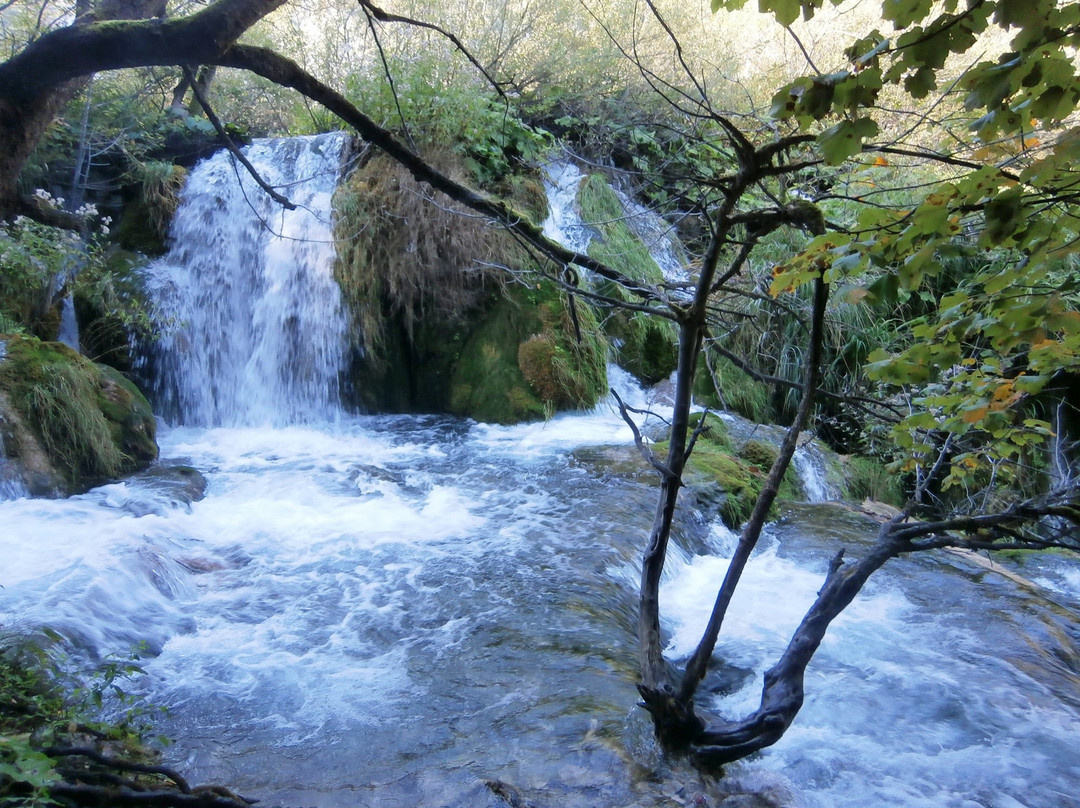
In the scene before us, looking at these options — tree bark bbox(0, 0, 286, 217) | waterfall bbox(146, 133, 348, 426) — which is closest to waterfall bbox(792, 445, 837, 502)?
waterfall bbox(146, 133, 348, 426)

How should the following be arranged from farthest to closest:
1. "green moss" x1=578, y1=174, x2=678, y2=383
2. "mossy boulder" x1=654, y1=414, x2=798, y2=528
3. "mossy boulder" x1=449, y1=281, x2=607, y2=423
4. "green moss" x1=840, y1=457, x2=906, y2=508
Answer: "green moss" x1=578, y1=174, x2=678, y2=383
"mossy boulder" x1=449, y1=281, x2=607, y2=423
"green moss" x1=840, y1=457, x2=906, y2=508
"mossy boulder" x1=654, y1=414, x2=798, y2=528

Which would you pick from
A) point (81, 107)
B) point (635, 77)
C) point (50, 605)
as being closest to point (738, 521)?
point (50, 605)

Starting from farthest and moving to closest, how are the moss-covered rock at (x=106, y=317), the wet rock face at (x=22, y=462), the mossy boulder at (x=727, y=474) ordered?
the moss-covered rock at (x=106, y=317) → the mossy boulder at (x=727, y=474) → the wet rock face at (x=22, y=462)

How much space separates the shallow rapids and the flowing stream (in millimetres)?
16

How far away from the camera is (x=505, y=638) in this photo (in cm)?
397

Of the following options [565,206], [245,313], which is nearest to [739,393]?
[565,206]

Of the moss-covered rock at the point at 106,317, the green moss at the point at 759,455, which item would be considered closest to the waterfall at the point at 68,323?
the moss-covered rock at the point at 106,317

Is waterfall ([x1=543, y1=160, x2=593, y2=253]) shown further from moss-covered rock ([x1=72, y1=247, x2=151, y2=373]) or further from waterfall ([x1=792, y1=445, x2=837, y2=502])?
moss-covered rock ([x1=72, y1=247, x2=151, y2=373])

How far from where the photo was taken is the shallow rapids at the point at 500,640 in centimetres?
294

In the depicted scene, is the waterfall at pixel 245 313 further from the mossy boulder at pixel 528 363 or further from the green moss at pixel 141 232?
the mossy boulder at pixel 528 363

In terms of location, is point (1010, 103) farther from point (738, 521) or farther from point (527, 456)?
point (527, 456)

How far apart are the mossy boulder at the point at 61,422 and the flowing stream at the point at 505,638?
0.32 meters

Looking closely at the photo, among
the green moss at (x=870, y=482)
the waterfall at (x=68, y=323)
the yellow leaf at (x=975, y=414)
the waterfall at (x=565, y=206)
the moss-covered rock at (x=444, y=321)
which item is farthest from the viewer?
the waterfall at (x=565, y=206)

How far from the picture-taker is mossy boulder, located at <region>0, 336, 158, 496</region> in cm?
592
